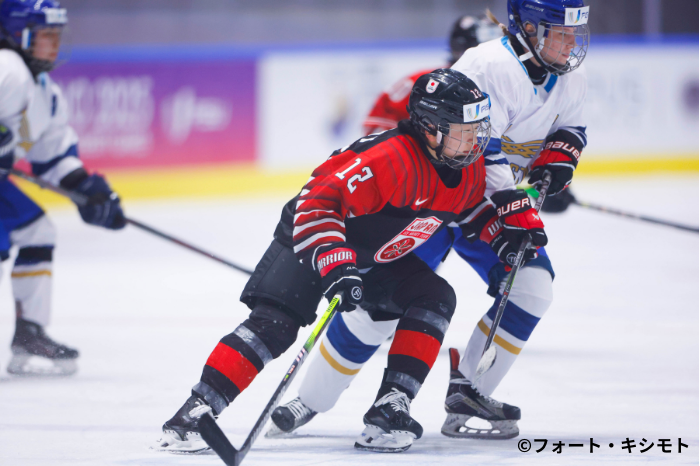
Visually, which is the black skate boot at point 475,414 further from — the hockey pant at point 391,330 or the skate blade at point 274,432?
the skate blade at point 274,432

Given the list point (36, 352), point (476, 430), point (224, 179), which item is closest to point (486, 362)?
point (476, 430)

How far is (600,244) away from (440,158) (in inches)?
147

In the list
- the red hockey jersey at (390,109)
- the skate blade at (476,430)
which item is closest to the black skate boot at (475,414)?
the skate blade at (476,430)

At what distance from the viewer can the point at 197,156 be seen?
7348mm

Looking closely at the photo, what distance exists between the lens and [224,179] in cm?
738

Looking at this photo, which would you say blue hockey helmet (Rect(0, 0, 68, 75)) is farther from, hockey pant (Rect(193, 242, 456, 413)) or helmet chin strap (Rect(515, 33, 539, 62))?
helmet chin strap (Rect(515, 33, 539, 62))

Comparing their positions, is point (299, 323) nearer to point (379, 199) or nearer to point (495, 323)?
point (379, 199)

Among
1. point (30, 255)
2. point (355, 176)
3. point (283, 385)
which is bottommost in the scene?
point (283, 385)

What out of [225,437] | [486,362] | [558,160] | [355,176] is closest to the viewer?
[225,437]

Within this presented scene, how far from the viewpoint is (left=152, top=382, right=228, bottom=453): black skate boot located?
6.79ft

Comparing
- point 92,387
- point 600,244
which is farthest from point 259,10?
point 92,387

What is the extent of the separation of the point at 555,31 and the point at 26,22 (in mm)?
1928

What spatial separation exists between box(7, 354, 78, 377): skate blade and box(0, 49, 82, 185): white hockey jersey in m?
0.70

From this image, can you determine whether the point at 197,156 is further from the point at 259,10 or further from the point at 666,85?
the point at 666,85
